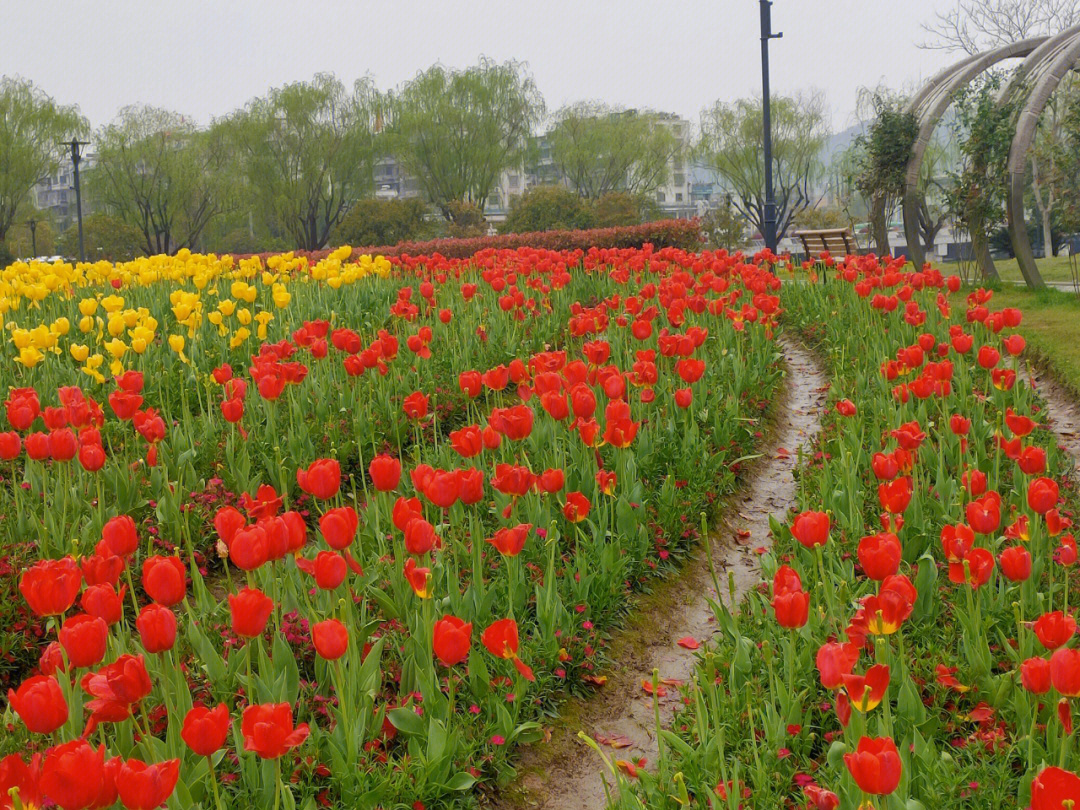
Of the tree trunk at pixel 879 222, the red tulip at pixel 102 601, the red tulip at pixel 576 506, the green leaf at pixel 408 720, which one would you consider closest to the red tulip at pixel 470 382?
the red tulip at pixel 576 506

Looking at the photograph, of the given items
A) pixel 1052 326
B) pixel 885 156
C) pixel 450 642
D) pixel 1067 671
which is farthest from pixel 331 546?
pixel 885 156

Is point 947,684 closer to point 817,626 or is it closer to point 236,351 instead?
point 817,626

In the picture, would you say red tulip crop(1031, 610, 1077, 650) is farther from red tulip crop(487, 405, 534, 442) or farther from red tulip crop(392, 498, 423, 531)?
red tulip crop(487, 405, 534, 442)

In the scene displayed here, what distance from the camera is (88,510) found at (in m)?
4.58

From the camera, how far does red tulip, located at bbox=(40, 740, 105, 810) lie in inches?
68.9

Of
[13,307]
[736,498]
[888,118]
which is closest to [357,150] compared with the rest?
[888,118]

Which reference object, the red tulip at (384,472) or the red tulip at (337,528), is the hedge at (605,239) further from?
the red tulip at (337,528)

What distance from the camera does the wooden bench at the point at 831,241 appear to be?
18.0m

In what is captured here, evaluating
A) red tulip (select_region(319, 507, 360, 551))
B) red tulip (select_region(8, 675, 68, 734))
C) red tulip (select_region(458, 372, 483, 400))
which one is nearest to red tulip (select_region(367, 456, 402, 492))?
red tulip (select_region(319, 507, 360, 551))

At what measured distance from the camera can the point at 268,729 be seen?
6.40 ft

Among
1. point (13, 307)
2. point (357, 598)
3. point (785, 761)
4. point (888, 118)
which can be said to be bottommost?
point (785, 761)

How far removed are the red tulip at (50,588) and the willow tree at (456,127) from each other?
146ft

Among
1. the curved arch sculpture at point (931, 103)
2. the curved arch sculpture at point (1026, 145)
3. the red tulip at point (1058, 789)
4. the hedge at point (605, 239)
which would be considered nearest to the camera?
the red tulip at point (1058, 789)

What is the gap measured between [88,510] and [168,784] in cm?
305
